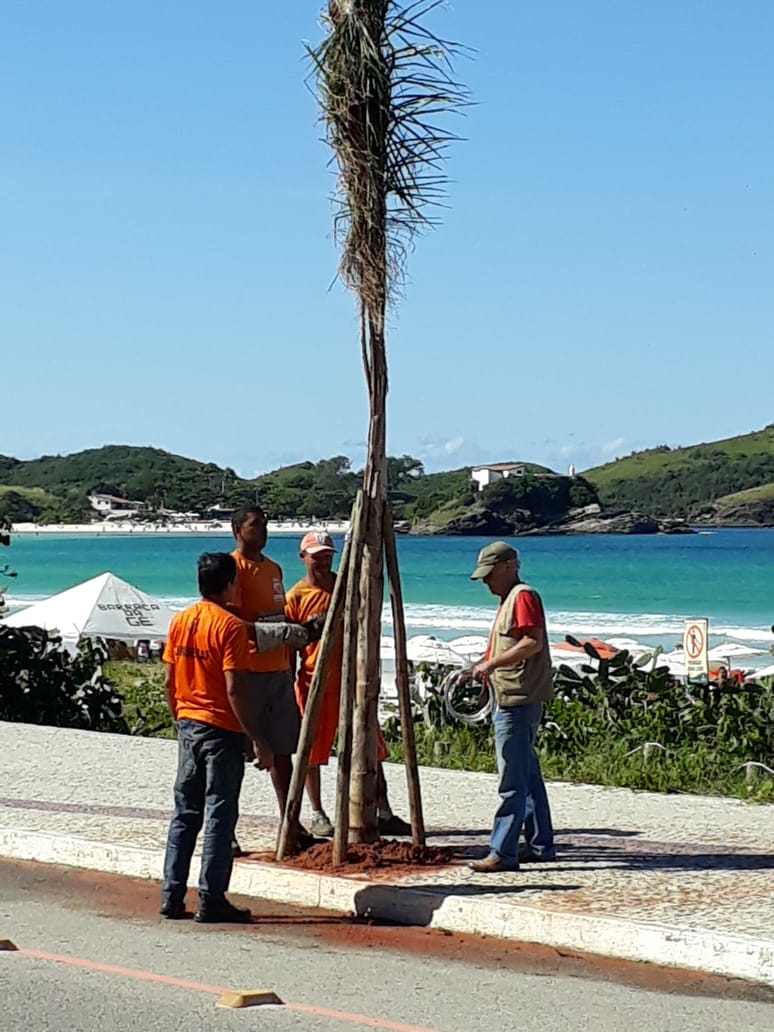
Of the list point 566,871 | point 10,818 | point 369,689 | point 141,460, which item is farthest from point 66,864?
point 141,460

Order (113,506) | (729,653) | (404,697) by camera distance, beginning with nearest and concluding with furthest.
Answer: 1. (404,697)
2. (729,653)
3. (113,506)

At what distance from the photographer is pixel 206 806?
27.0 feet

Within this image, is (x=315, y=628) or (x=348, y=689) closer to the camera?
(x=348, y=689)

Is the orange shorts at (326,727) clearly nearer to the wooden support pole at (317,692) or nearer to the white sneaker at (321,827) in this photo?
the white sneaker at (321,827)

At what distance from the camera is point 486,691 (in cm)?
1509

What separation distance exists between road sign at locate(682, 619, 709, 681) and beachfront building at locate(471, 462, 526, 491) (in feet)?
416

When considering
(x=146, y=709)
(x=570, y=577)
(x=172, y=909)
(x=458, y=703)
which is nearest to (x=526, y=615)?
(x=172, y=909)

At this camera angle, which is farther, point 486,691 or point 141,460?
point 141,460

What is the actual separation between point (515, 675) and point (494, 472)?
139841 millimetres

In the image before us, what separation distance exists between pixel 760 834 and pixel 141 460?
190m

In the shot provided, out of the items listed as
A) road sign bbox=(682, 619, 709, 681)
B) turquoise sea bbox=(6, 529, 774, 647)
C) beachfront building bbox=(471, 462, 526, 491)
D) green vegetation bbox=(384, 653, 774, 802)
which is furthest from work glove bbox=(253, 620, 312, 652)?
beachfront building bbox=(471, 462, 526, 491)

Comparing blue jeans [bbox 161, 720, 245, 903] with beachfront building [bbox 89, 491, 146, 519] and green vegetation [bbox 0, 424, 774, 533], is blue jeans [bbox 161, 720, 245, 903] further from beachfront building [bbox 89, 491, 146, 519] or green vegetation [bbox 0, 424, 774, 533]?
beachfront building [bbox 89, 491, 146, 519]

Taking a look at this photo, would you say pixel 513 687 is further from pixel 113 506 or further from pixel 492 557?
pixel 113 506

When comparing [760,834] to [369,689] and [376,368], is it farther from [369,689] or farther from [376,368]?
[376,368]
